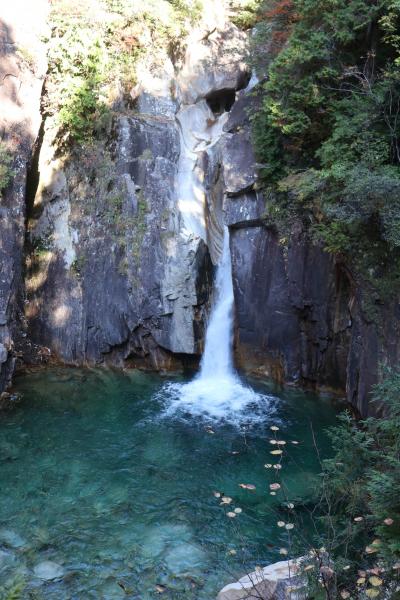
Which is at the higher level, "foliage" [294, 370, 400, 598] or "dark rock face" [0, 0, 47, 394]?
"dark rock face" [0, 0, 47, 394]

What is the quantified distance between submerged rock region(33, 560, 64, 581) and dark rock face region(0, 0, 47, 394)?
574 centimetres

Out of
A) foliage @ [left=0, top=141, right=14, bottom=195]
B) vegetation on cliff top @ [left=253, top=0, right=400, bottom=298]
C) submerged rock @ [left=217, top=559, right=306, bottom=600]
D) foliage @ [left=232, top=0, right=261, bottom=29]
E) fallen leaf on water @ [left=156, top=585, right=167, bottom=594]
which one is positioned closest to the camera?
submerged rock @ [left=217, top=559, right=306, bottom=600]

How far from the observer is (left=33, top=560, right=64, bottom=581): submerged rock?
6316 mm

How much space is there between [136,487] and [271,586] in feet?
11.5

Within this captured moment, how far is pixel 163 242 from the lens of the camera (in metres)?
13.6

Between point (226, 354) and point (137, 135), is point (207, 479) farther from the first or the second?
point (137, 135)

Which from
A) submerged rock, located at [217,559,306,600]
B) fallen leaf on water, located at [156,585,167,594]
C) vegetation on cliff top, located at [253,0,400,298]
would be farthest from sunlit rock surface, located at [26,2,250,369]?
submerged rock, located at [217,559,306,600]

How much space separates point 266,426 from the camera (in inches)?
408

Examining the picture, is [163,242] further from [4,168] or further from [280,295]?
[4,168]

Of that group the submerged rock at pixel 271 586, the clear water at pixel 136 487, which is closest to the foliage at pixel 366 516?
the submerged rock at pixel 271 586

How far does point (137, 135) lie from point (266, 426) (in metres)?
8.79

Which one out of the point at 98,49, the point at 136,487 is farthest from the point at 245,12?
the point at 136,487

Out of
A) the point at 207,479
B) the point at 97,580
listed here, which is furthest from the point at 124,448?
the point at 97,580

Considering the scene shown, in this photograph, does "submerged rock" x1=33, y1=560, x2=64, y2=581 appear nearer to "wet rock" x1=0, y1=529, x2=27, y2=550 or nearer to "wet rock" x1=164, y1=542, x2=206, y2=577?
"wet rock" x1=0, y1=529, x2=27, y2=550
